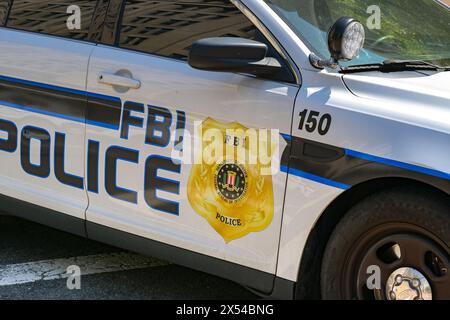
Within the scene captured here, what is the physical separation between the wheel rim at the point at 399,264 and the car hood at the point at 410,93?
42 centimetres

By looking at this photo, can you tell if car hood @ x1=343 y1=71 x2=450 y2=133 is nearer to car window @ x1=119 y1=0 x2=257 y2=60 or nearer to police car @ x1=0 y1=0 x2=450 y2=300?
police car @ x1=0 y1=0 x2=450 y2=300

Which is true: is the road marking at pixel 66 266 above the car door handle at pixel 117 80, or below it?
below

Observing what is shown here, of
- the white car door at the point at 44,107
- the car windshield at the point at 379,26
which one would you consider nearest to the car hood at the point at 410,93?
the car windshield at the point at 379,26

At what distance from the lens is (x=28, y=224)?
503 centimetres

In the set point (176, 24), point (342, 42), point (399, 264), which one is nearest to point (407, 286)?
point (399, 264)

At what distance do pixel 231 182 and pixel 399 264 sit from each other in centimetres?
79

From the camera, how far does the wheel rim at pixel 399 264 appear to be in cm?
280

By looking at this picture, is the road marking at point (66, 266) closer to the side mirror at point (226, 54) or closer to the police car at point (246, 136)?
the police car at point (246, 136)

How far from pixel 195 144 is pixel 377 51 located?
3.04 feet

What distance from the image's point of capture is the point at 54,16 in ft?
12.9

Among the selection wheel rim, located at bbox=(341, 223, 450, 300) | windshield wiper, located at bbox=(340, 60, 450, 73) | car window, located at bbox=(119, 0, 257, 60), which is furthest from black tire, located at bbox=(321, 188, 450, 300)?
car window, located at bbox=(119, 0, 257, 60)

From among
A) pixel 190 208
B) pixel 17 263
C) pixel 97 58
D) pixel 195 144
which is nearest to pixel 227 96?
pixel 195 144

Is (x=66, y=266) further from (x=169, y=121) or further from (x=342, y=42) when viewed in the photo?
(x=342, y=42)

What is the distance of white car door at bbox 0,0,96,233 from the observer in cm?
368
